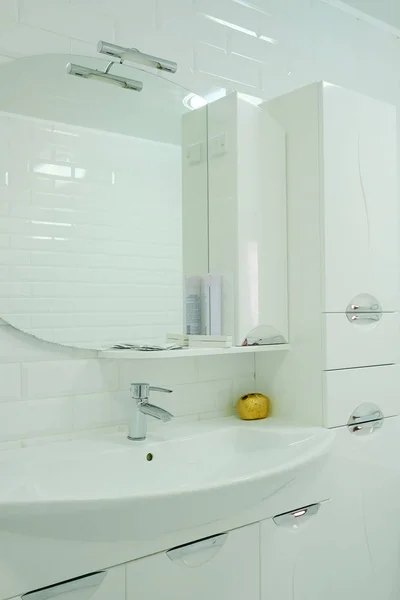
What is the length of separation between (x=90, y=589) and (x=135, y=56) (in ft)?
4.45

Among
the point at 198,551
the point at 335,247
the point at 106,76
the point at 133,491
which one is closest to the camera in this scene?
the point at 133,491

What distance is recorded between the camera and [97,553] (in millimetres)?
1137

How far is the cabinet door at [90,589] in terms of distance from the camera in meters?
1.10

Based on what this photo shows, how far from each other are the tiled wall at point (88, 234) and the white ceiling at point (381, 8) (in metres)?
1.15

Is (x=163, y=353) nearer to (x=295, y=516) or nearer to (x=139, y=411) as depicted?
(x=139, y=411)

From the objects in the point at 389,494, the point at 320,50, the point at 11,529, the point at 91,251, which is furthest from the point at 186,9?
the point at 389,494

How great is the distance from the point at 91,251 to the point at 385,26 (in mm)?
1750

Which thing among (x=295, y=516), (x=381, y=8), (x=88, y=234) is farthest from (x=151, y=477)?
(x=381, y=8)

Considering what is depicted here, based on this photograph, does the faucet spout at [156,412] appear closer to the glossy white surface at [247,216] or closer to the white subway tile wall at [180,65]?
the white subway tile wall at [180,65]

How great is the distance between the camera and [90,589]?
115 centimetres

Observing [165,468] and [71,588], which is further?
[165,468]

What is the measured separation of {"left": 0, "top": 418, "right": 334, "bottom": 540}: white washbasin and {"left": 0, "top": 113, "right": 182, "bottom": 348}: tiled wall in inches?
11.8

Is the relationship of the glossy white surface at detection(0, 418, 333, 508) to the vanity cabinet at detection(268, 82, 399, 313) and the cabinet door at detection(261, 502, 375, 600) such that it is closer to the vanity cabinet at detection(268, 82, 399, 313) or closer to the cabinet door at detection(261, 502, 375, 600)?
the cabinet door at detection(261, 502, 375, 600)

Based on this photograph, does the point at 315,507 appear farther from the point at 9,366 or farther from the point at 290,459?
the point at 9,366
